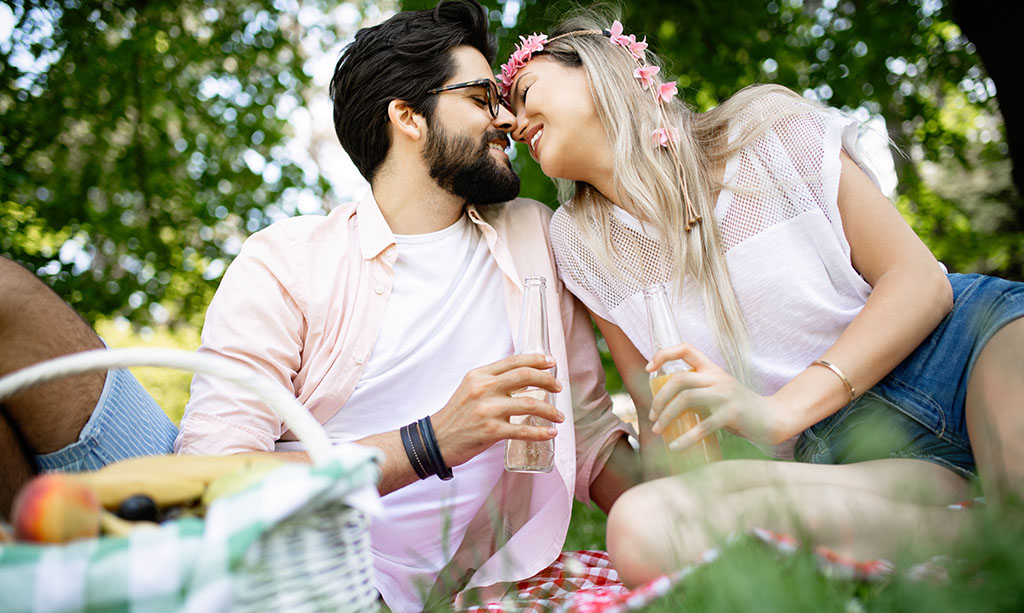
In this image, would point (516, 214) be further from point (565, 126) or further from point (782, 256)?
point (782, 256)

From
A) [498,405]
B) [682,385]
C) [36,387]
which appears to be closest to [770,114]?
[682,385]

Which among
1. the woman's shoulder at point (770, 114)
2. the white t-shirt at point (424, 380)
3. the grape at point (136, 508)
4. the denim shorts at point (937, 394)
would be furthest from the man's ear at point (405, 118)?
the grape at point (136, 508)

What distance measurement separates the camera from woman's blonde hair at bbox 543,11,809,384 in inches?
96.1

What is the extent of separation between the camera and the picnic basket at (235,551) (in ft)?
3.19

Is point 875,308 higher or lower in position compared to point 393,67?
lower

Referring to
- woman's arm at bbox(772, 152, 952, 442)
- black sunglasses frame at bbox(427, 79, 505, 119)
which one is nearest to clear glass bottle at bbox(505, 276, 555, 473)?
woman's arm at bbox(772, 152, 952, 442)

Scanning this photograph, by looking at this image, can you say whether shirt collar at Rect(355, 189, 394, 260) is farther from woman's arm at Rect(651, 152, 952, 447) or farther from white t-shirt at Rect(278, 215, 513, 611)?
woman's arm at Rect(651, 152, 952, 447)

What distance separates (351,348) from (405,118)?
1.05 m

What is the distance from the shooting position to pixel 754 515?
1.55 m

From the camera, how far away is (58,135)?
507 centimetres

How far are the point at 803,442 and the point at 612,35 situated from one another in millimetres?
1567

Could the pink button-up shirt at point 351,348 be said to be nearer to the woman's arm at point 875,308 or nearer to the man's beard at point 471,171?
the man's beard at point 471,171

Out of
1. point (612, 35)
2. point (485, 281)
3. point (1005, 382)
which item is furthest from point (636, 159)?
point (1005, 382)

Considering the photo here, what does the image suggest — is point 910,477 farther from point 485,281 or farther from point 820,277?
point 485,281
